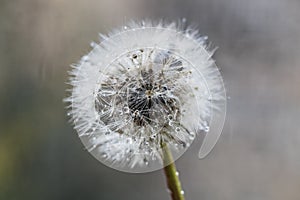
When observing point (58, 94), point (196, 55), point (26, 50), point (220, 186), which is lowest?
point (220, 186)

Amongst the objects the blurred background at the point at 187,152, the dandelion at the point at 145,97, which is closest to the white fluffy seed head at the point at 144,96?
the dandelion at the point at 145,97

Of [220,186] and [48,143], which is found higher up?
[48,143]

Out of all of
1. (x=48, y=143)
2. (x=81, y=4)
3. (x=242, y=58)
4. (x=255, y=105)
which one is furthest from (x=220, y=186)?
(x=81, y=4)

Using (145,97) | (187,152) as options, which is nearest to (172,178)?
(145,97)

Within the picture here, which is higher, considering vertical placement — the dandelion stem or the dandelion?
the dandelion

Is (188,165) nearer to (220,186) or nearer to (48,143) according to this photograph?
(220,186)

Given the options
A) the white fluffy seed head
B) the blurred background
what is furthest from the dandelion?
the blurred background

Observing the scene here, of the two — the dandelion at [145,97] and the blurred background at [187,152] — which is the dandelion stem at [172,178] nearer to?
the dandelion at [145,97]

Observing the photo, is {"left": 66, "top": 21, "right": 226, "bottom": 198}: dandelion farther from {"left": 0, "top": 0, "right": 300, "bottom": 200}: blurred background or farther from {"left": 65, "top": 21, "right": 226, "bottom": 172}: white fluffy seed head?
{"left": 0, "top": 0, "right": 300, "bottom": 200}: blurred background

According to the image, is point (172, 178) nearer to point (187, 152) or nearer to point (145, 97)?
point (145, 97)
